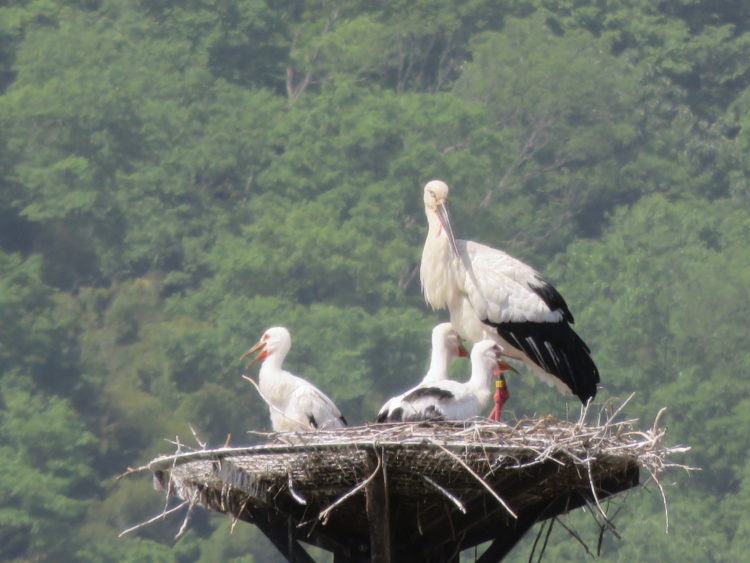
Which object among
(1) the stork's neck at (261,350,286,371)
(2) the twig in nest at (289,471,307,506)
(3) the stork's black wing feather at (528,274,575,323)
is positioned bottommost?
(1) the stork's neck at (261,350,286,371)

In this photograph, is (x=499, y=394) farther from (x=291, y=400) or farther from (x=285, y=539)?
(x=285, y=539)

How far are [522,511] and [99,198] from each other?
120ft

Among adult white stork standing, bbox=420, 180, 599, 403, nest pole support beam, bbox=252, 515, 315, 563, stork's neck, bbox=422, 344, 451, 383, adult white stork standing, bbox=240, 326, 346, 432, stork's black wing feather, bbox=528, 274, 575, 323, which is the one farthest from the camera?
stork's black wing feather, bbox=528, 274, 575, 323

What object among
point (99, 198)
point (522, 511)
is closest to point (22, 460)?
point (99, 198)

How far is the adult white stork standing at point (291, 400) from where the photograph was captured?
459 inches

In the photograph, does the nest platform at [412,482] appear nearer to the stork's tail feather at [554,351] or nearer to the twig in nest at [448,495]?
the twig in nest at [448,495]

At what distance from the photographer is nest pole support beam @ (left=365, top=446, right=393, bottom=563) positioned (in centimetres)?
845

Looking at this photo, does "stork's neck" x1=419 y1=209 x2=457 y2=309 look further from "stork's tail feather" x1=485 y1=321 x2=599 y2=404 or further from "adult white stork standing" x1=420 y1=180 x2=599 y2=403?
"stork's tail feather" x1=485 y1=321 x2=599 y2=404

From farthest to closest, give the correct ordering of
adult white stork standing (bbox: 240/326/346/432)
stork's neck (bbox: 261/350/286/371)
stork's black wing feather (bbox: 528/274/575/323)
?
1. stork's neck (bbox: 261/350/286/371)
2. stork's black wing feather (bbox: 528/274/575/323)
3. adult white stork standing (bbox: 240/326/346/432)

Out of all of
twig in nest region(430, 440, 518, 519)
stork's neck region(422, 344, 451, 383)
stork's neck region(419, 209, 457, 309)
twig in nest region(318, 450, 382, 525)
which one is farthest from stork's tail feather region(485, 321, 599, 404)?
twig in nest region(430, 440, 518, 519)

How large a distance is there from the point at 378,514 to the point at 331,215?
1371 inches

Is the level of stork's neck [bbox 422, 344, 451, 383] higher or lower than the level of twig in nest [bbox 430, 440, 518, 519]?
lower

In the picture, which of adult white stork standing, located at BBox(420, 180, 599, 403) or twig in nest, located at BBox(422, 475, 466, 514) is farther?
adult white stork standing, located at BBox(420, 180, 599, 403)

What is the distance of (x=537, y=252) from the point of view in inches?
1735
